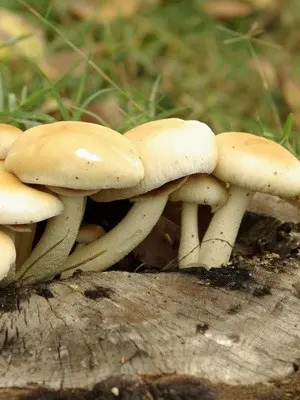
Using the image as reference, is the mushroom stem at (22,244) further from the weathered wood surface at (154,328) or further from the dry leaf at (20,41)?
the dry leaf at (20,41)

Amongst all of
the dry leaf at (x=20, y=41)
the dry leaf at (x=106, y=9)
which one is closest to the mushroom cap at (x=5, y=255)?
the dry leaf at (x=20, y=41)

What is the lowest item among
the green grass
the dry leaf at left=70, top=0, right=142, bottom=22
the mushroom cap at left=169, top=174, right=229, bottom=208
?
the green grass

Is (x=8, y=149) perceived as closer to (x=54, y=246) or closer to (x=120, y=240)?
(x=54, y=246)

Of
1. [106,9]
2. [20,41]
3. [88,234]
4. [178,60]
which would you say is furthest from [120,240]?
[106,9]

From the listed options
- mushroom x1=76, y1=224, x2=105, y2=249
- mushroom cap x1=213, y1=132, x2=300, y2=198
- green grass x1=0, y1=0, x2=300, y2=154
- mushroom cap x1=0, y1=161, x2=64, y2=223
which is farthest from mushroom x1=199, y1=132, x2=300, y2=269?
green grass x1=0, y1=0, x2=300, y2=154

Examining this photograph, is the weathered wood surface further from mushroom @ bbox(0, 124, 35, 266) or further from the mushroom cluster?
mushroom @ bbox(0, 124, 35, 266)

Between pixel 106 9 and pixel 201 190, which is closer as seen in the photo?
pixel 201 190
